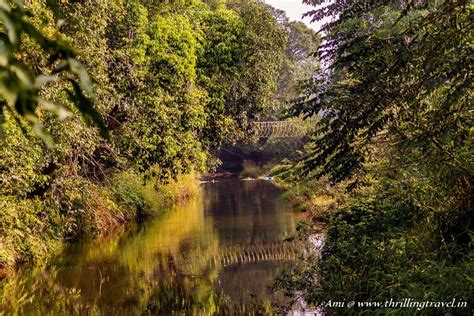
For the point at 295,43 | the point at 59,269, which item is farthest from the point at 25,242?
the point at 295,43

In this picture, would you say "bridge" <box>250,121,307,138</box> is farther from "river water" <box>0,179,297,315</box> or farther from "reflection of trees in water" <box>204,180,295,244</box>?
"river water" <box>0,179,297,315</box>

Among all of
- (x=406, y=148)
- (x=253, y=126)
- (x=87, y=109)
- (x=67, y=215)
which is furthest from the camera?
(x=253, y=126)

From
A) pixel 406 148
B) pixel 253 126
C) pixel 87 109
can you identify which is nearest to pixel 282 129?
pixel 253 126

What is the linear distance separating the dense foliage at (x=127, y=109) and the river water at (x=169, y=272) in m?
1.05

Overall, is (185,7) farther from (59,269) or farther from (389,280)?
(389,280)

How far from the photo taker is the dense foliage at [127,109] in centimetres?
912

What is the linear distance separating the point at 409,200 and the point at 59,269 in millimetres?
7394

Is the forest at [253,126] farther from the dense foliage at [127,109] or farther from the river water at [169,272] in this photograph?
the river water at [169,272]

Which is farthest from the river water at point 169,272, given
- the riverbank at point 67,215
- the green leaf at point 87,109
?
the green leaf at point 87,109

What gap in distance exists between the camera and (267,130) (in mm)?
36188

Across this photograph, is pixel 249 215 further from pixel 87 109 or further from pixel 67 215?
pixel 87 109

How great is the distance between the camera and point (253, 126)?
62.0ft

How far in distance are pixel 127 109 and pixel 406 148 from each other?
760 cm

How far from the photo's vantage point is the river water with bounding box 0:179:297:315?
26.7 ft
